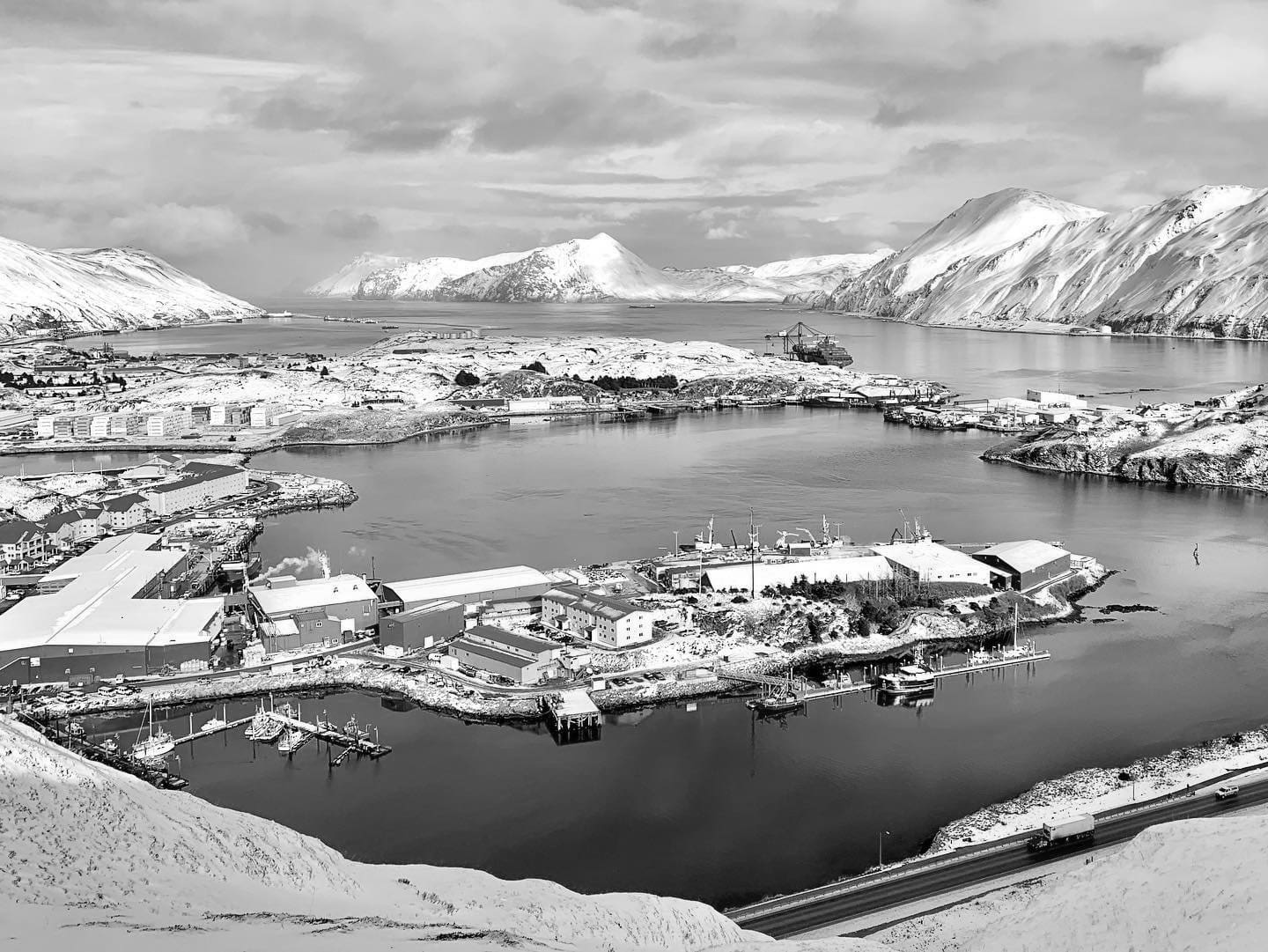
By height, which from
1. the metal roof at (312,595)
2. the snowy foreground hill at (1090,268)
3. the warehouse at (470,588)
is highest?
the snowy foreground hill at (1090,268)

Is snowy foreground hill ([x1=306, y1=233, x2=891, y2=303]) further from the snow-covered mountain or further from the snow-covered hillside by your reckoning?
the snow-covered hillside

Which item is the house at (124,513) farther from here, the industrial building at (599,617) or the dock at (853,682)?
the dock at (853,682)

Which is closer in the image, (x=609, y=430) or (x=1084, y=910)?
(x=1084, y=910)

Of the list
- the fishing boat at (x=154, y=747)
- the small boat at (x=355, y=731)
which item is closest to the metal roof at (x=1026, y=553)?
the small boat at (x=355, y=731)

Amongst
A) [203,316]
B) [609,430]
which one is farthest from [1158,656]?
[203,316]

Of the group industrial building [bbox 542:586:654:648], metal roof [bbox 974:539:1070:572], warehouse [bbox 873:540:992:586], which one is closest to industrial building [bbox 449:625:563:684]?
industrial building [bbox 542:586:654:648]

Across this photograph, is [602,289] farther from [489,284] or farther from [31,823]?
[31,823]
